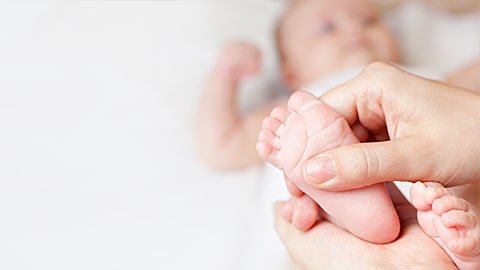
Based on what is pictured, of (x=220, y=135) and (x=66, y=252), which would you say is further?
(x=220, y=135)

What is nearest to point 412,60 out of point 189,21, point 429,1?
point 429,1

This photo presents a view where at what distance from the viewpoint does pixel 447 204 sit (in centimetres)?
76

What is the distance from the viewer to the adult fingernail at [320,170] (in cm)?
79

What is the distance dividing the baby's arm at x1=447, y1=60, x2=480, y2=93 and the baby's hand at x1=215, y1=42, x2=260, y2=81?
393 millimetres

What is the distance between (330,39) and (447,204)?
0.89 m

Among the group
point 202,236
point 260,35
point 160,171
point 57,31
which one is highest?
point 57,31

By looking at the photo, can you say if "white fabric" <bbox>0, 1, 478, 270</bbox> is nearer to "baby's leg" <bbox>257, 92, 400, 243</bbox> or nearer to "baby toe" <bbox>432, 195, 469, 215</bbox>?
"baby's leg" <bbox>257, 92, 400, 243</bbox>

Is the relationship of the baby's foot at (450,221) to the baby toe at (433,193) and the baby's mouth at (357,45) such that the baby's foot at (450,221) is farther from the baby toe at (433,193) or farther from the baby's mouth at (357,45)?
the baby's mouth at (357,45)

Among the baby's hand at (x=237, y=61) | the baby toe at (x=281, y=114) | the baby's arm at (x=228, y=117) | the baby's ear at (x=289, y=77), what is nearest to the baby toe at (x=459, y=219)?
the baby toe at (x=281, y=114)

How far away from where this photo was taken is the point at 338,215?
0.86 metres

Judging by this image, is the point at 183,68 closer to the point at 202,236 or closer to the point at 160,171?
the point at 160,171

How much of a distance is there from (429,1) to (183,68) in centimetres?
63

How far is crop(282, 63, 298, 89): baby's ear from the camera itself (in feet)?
5.44

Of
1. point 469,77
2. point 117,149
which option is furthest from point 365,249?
point 469,77
